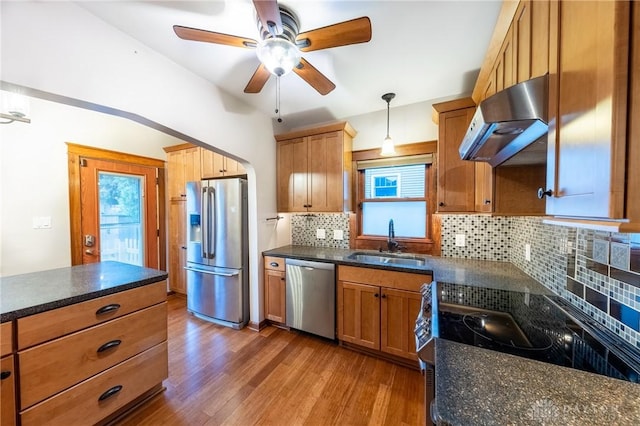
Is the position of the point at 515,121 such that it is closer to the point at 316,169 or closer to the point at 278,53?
the point at 278,53

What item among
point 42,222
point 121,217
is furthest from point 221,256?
point 42,222

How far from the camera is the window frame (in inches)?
97.0

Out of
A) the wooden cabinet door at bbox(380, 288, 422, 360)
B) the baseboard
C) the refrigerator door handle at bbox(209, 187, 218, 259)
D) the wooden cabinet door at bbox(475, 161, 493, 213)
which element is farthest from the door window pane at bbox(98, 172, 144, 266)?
the wooden cabinet door at bbox(475, 161, 493, 213)

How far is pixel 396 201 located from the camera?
2.69 m

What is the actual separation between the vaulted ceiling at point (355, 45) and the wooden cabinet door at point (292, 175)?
56 cm

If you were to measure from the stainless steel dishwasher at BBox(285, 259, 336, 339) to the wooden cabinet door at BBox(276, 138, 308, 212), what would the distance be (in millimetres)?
722

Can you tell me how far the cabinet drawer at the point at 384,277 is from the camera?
2000 millimetres

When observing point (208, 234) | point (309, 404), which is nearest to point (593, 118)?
point (309, 404)

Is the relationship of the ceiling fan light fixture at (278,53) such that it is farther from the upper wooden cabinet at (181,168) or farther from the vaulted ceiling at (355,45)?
the upper wooden cabinet at (181,168)

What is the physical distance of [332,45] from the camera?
4.34ft

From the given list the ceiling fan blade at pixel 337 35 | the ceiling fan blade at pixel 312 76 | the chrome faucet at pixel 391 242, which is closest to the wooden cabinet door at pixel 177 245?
the ceiling fan blade at pixel 312 76

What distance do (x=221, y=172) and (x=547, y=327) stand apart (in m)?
3.30

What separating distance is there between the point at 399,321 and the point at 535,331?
1.18m

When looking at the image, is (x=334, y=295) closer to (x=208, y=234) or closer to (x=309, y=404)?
(x=309, y=404)
